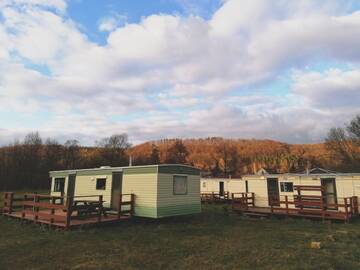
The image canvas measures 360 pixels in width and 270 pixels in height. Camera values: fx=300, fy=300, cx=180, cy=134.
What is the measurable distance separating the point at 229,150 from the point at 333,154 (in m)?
29.5

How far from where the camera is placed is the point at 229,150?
7169cm

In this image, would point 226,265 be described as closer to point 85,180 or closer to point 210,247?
point 210,247

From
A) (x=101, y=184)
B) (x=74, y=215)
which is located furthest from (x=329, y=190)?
(x=74, y=215)

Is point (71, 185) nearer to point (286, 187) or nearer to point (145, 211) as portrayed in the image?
point (145, 211)

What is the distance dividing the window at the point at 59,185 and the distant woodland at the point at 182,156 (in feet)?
73.1

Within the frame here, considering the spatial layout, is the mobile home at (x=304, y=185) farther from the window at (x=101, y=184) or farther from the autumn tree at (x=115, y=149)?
the autumn tree at (x=115, y=149)

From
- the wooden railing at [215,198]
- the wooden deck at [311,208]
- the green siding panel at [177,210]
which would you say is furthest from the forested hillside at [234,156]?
the green siding panel at [177,210]

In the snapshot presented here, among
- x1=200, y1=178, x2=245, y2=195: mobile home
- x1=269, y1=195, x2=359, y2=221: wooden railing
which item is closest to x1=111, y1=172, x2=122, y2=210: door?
x1=269, y1=195, x2=359, y2=221: wooden railing

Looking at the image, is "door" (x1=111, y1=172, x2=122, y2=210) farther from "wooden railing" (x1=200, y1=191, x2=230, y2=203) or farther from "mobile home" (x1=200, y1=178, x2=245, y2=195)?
"mobile home" (x1=200, y1=178, x2=245, y2=195)

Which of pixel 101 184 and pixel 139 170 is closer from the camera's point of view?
pixel 139 170

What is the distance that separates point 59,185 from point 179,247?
453 inches

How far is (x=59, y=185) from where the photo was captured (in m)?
17.5

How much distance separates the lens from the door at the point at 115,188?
1382 centimetres

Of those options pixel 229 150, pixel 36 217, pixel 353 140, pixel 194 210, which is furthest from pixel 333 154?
pixel 36 217
